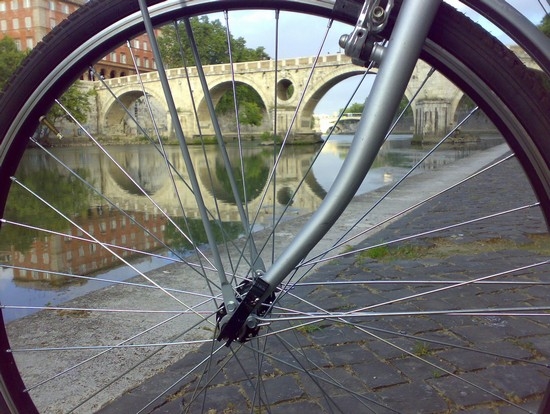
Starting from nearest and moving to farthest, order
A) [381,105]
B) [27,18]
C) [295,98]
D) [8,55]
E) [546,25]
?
[381,105] → [546,25] → [8,55] → [27,18] → [295,98]

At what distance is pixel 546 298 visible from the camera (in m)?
2.68

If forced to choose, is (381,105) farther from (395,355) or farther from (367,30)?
(395,355)

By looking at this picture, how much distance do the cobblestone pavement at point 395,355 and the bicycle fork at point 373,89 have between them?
0.28 m

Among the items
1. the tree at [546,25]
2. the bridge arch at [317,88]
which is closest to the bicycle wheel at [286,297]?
the tree at [546,25]

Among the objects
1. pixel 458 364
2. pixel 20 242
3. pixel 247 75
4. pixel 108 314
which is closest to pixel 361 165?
pixel 458 364

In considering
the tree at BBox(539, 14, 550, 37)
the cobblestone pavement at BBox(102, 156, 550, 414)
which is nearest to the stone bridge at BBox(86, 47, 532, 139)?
the cobblestone pavement at BBox(102, 156, 550, 414)

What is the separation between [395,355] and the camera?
213 centimetres

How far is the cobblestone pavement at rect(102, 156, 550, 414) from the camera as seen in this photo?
1.75 metres

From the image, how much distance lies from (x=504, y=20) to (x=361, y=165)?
1.18ft

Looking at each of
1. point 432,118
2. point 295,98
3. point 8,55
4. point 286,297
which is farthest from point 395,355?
point 8,55

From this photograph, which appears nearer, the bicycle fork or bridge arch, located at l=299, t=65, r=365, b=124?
the bicycle fork

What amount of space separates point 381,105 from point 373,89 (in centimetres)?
3

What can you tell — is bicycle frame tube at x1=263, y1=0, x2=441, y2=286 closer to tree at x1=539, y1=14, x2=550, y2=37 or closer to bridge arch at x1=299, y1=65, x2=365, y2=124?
tree at x1=539, y1=14, x2=550, y2=37

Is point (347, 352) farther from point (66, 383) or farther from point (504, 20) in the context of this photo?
point (504, 20)
